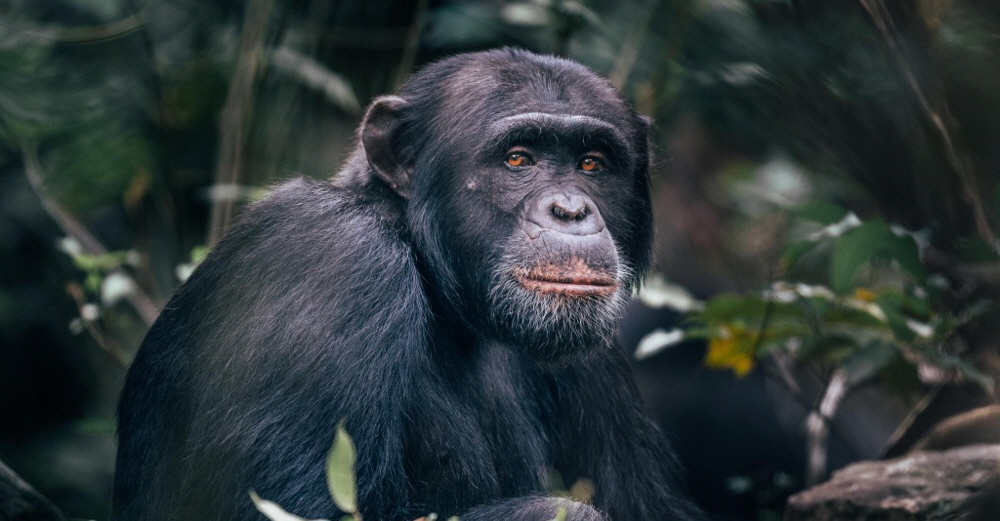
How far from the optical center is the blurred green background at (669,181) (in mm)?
4961

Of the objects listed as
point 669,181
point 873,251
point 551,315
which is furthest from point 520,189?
point 669,181

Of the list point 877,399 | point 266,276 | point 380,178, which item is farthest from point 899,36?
point 877,399

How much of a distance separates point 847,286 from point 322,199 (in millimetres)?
2455

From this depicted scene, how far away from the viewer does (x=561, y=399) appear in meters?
4.70

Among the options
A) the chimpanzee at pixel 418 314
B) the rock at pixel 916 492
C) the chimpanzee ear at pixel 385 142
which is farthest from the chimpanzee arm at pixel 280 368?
the rock at pixel 916 492

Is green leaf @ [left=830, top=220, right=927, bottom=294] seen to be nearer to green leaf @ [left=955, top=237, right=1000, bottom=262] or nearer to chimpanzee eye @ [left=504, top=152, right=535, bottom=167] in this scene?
green leaf @ [left=955, top=237, right=1000, bottom=262]

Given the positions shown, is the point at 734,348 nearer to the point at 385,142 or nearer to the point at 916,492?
the point at 916,492

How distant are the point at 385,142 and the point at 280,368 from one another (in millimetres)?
1153

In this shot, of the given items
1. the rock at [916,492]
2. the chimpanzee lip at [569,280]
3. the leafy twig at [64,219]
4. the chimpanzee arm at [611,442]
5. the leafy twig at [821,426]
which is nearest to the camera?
the chimpanzee lip at [569,280]

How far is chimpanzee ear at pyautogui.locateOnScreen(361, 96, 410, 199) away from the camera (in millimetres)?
4320

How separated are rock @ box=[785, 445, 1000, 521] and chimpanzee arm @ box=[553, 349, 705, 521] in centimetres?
64

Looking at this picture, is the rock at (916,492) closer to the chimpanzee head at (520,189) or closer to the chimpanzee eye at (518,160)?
the chimpanzee head at (520,189)

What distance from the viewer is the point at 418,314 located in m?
3.85

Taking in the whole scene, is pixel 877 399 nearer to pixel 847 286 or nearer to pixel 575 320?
pixel 847 286
